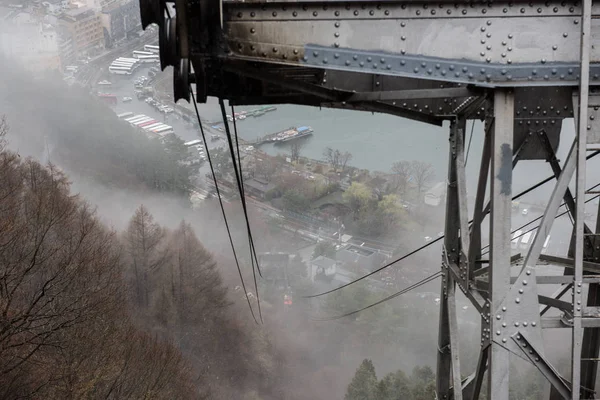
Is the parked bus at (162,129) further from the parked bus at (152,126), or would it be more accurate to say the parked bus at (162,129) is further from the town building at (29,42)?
the town building at (29,42)

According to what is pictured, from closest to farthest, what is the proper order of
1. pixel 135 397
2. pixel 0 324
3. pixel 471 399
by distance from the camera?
pixel 471 399 < pixel 0 324 < pixel 135 397

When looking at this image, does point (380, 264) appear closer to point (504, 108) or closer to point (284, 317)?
point (284, 317)

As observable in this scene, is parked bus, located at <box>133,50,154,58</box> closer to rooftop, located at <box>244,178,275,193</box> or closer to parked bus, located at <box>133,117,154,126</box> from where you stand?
parked bus, located at <box>133,117,154,126</box>

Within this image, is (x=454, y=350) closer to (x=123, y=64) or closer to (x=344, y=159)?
(x=344, y=159)

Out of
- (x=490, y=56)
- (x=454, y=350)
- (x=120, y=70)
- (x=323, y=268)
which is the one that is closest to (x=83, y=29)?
(x=120, y=70)

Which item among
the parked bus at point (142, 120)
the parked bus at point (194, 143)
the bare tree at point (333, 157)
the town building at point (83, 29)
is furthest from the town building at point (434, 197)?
the town building at point (83, 29)

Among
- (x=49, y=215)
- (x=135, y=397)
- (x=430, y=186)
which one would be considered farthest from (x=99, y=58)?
(x=135, y=397)
